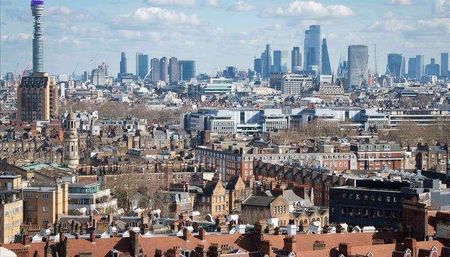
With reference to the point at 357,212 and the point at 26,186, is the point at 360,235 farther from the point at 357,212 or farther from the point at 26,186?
the point at 26,186

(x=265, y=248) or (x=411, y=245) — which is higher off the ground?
(x=411, y=245)

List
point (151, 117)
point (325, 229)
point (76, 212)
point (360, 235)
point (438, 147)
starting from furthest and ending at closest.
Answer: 1. point (151, 117)
2. point (438, 147)
3. point (76, 212)
4. point (325, 229)
5. point (360, 235)

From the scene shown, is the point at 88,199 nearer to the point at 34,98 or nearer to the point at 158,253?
the point at 158,253

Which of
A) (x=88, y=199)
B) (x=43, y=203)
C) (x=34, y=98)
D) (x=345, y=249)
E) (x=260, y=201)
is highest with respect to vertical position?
(x=34, y=98)

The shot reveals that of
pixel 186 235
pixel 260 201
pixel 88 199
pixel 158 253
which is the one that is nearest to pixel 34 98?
pixel 88 199

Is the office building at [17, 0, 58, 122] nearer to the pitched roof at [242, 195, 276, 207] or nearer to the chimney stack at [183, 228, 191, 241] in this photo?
the pitched roof at [242, 195, 276, 207]

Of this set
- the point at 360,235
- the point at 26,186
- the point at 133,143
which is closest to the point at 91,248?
the point at 360,235

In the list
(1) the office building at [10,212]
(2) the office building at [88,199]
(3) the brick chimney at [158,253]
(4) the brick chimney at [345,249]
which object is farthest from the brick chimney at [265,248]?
(2) the office building at [88,199]

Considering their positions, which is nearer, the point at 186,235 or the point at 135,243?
the point at 135,243
